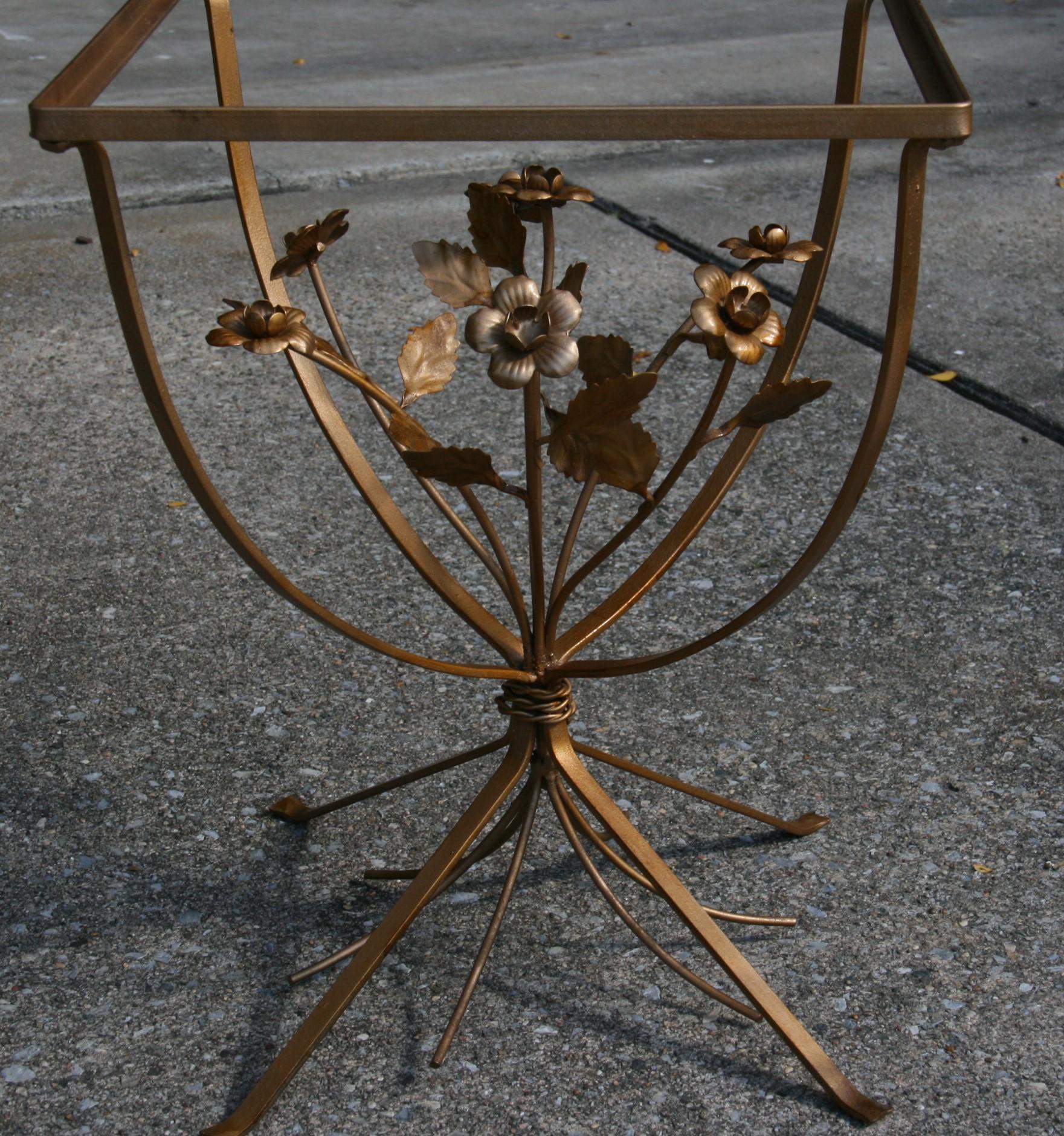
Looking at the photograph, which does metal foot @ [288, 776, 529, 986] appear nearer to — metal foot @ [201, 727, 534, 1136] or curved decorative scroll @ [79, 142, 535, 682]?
metal foot @ [201, 727, 534, 1136]

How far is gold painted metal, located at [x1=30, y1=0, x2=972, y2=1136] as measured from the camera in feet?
4.04

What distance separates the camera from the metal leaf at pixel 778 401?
138cm

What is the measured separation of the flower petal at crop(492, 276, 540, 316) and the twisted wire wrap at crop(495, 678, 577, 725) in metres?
0.50

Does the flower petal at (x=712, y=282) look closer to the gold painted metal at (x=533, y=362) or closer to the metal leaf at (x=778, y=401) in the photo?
the gold painted metal at (x=533, y=362)

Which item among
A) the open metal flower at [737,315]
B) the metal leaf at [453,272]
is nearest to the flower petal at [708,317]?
the open metal flower at [737,315]

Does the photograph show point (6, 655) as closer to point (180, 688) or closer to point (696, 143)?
point (180, 688)

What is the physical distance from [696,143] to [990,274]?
66.0 inches

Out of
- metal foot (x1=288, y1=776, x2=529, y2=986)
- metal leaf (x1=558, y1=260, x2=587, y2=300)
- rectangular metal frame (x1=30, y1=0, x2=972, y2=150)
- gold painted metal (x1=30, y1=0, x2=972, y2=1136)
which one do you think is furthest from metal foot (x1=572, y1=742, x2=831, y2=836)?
rectangular metal frame (x1=30, y1=0, x2=972, y2=150)

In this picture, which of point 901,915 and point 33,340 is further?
point 33,340

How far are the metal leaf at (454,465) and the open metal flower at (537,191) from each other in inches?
11.1

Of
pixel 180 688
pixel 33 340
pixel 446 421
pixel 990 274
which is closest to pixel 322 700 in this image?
pixel 180 688

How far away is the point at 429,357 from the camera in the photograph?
1.73 metres

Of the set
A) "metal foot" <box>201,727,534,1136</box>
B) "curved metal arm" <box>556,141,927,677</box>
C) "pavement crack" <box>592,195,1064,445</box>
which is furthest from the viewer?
"pavement crack" <box>592,195,1064,445</box>

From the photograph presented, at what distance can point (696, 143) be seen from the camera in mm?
5523
